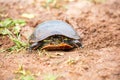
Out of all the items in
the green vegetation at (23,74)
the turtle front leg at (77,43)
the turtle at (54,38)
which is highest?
the turtle at (54,38)

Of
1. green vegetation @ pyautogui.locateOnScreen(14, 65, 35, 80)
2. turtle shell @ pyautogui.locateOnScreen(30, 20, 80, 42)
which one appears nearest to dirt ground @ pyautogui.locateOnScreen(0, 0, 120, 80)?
green vegetation @ pyautogui.locateOnScreen(14, 65, 35, 80)

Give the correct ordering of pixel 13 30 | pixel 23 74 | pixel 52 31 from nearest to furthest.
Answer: pixel 23 74 < pixel 52 31 < pixel 13 30

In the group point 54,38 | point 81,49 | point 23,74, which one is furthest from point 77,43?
point 23,74

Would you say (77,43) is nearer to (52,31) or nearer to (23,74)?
(52,31)

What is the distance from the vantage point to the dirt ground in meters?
3.92

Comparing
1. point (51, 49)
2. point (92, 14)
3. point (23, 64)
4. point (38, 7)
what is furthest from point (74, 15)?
point (23, 64)

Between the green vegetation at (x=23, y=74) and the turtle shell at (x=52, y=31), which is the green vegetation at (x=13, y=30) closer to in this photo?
the turtle shell at (x=52, y=31)

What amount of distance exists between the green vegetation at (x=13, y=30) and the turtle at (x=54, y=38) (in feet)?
0.66

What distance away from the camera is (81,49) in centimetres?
470

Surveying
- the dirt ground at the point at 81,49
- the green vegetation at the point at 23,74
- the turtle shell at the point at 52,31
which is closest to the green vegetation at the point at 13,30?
the dirt ground at the point at 81,49

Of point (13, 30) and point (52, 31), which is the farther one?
point (13, 30)

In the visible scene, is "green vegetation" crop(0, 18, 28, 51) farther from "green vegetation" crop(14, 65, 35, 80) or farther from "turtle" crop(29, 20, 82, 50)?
"green vegetation" crop(14, 65, 35, 80)

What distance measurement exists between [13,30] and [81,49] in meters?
1.35

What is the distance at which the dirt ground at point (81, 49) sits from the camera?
12.9 feet
